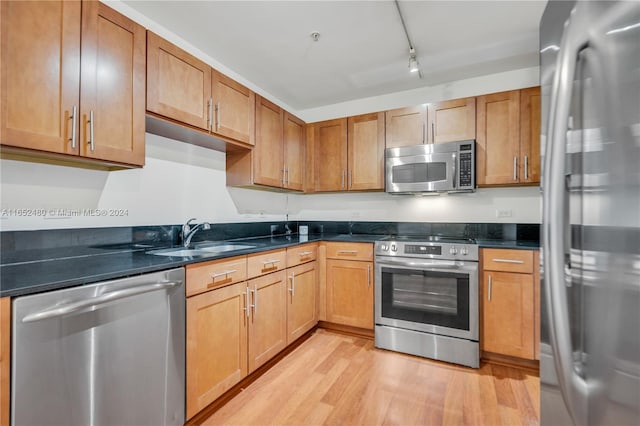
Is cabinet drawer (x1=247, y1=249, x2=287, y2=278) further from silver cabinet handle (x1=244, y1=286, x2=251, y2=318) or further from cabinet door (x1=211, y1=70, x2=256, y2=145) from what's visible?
cabinet door (x1=211, y1=70, x2=256, y2=145)

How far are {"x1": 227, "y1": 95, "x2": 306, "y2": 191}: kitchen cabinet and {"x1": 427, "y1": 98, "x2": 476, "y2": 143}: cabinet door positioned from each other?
1395mm

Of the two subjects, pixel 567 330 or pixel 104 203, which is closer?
pixel 567 330

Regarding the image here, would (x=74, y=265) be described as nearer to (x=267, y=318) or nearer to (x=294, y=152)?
(x=267, y=318)

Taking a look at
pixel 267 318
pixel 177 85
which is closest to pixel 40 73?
pixel 177 85

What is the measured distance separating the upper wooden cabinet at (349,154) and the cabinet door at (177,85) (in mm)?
1483

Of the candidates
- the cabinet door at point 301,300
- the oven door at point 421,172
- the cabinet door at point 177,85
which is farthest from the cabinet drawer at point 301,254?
the cabinet door at point 177,85

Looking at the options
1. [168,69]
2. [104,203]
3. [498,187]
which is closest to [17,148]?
[104,203]

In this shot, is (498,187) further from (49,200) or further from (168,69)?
A: (49,200)

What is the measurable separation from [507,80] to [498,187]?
1041 millimetres

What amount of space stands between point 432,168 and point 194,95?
2085 millimetres

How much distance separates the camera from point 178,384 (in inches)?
60.9

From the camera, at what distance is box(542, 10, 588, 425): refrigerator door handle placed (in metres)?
0.54

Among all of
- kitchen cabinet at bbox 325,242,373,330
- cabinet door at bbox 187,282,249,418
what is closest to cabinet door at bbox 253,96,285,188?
kitchen cabinet at bbox 325,242,373,330

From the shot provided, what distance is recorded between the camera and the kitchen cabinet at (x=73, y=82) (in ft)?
4.02
